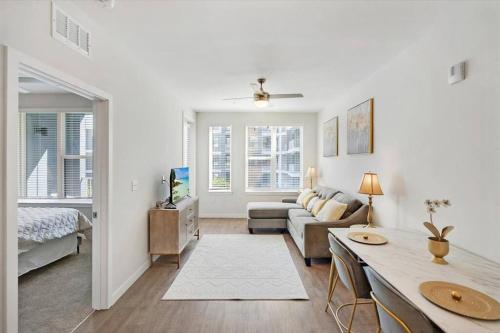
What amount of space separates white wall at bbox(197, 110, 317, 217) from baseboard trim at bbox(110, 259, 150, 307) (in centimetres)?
299

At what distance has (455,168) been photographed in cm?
204

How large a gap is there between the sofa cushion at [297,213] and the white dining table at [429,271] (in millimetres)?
2234

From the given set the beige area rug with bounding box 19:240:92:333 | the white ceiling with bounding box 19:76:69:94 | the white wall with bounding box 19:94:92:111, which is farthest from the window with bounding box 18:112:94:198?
the beige area rug with bounding box 19:240:92:333

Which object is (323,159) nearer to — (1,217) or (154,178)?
(154,178)

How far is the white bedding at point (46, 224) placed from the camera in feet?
10.1

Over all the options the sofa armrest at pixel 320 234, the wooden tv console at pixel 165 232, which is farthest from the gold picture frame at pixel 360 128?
the wooden tv console at pixel 165 232

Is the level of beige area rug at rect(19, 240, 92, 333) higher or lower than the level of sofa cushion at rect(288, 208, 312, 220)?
lower

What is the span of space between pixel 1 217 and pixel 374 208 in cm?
369

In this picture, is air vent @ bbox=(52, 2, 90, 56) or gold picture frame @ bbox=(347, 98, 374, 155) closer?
air vent @ bbox=(52, 2, 90, 56)

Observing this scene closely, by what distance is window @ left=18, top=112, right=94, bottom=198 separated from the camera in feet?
15.4

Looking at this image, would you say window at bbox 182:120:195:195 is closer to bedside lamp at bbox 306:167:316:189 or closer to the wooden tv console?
the wooden tv console

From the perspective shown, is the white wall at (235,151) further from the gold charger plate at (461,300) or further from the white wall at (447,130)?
the gold charger plate at (461,300)

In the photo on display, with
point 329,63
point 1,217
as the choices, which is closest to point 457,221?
point 329,63

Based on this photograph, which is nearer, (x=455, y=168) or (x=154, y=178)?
(x=455, y=168)
